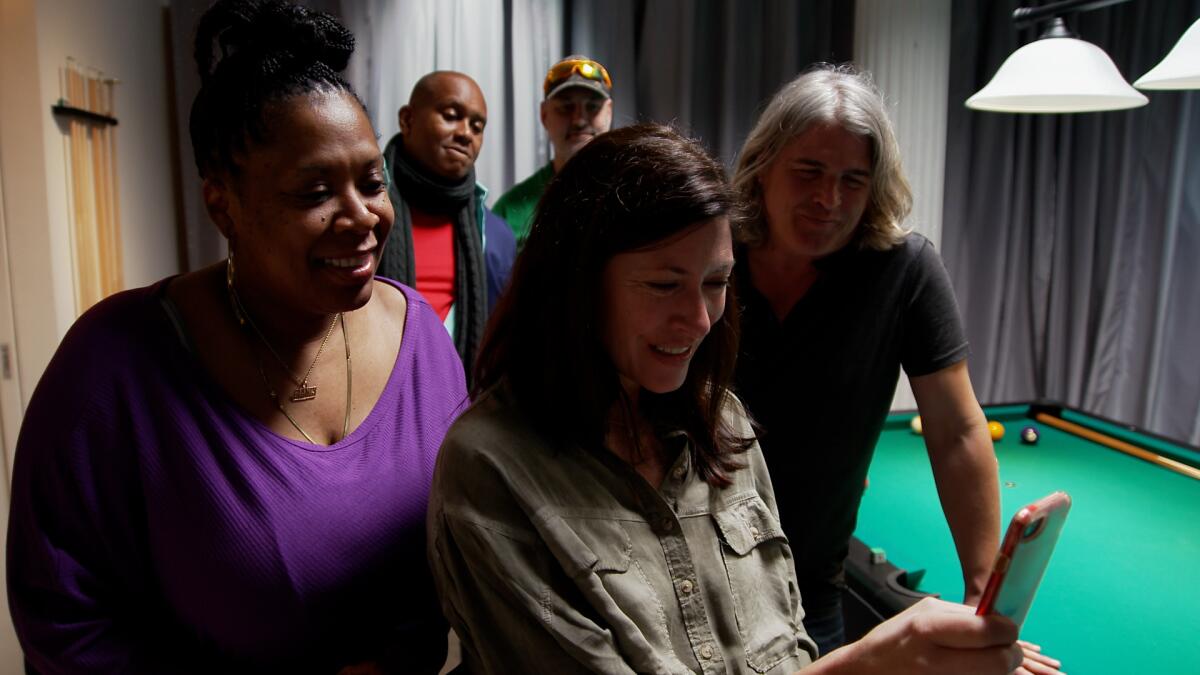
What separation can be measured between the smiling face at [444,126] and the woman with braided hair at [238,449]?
134cm

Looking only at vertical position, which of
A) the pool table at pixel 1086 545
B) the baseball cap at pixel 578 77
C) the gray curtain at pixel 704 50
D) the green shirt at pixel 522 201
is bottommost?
the pool table at pixel 1086 545

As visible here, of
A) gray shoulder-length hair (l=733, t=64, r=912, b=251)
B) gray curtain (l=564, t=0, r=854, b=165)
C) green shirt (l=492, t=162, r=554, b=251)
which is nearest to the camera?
gray shoulder-length hair (l=733, t=64, r=912, b=251)

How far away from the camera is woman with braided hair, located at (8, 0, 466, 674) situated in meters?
0.91

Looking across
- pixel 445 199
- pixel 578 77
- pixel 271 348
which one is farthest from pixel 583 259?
pixel 578 77

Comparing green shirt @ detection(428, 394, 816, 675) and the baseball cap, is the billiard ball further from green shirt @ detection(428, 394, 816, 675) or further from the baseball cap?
green shirt @ detection(428, 394, 816, 675)

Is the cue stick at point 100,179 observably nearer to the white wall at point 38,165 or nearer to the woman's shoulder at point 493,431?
the white wall at point 38,165

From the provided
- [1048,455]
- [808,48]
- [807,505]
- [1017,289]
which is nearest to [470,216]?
[807,505]

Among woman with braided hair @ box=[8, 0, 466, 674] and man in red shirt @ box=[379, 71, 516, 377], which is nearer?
woman with braided hair @ box=[8, 0, 466, 674]

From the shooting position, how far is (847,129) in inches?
55.4

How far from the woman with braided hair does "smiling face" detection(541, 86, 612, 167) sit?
170 centimetres

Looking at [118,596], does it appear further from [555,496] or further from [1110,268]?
[1110,268]

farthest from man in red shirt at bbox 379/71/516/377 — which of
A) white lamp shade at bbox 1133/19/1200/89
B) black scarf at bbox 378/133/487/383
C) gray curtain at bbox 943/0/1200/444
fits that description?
gray curtain at bbox 943/0/1200/444

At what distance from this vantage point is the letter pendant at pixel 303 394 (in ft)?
3.38

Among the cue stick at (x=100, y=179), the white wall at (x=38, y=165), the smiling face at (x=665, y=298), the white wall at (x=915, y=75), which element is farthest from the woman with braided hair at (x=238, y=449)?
the white wall at (x=915, y=75)
